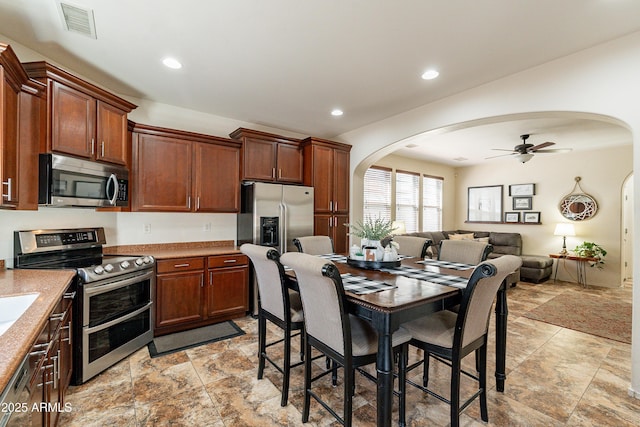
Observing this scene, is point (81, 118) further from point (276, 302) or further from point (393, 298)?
point (393, 298)

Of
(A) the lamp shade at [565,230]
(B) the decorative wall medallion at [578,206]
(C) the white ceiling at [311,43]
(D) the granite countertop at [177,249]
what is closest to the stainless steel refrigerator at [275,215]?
(D) the granite countertop at [177,249]

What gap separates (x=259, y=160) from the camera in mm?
3977

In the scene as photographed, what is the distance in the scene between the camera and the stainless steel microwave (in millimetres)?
2260

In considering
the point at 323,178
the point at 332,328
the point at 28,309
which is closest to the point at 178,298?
the point at 28,309

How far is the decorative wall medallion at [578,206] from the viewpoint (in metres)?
5.80

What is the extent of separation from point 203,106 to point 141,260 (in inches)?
80.6

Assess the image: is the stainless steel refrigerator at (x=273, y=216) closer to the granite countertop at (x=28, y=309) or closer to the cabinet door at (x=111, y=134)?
the cabinet door at (x=111, y=134)

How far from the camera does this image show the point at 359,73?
2840 millimetres

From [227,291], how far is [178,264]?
2.19ft

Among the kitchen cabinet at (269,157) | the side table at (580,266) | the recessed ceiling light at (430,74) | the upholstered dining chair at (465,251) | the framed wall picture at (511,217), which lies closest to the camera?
the upholstered dining chair at (465,251)

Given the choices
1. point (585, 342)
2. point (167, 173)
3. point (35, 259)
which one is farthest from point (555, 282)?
point (35, 259)

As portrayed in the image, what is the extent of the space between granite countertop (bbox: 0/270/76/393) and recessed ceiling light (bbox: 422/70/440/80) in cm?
324

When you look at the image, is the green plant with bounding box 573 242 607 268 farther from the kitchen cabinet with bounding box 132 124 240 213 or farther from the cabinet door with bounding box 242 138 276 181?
the kitchen cabinet with bounding box 132 124 240 213

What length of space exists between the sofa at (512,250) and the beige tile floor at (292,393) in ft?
9.31
